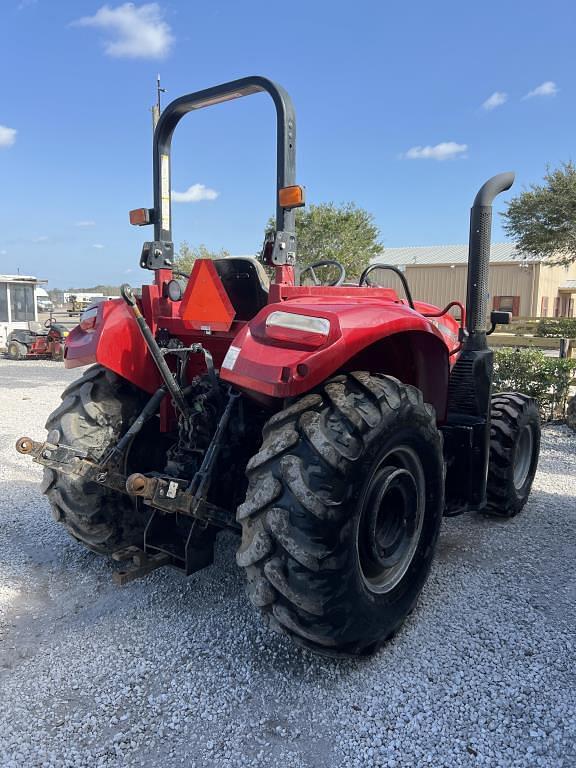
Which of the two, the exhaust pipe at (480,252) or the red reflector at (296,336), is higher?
the exhaust pipe at (480,252)

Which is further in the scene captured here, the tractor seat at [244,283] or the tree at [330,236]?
the tree at [330,236]

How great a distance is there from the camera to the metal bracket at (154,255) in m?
→ 3.29

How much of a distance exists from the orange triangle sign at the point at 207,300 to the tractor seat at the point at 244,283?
0.32 feet

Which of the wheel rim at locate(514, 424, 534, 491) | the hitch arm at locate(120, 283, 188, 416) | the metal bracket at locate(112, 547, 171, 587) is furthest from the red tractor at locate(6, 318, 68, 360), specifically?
the hitch arm at locate(120, 283, 188, 416)

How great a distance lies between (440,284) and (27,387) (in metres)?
27.3

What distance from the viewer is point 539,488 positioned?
206 inches

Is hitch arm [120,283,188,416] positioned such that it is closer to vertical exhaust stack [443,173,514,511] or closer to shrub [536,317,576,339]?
vertical exhaust stack [443,173,514,511]

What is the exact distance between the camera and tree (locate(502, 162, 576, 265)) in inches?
833

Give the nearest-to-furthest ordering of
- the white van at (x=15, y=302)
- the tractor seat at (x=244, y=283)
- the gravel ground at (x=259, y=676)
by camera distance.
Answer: the gravel ground at (x=259, y=676)
the tractor seat at (x=244, y=283)
the white van at (x=15, y=302)

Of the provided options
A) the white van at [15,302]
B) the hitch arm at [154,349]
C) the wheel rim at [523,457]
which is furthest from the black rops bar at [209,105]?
the white van at [15,302]

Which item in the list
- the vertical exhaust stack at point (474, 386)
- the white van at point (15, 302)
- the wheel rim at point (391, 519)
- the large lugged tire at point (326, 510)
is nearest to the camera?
the large lugged tire at point (326, 510)

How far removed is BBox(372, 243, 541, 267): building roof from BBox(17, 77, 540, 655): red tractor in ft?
105

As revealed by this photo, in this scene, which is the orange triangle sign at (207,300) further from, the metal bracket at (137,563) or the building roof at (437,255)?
the building roof at (437,255)

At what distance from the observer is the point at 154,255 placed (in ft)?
10.8
